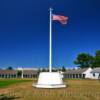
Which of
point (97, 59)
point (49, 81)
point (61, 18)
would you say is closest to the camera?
point (49, 81)

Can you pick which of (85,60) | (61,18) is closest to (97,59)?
(85,60)

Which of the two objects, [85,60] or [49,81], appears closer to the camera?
[49,81]

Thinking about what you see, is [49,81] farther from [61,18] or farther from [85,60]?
[85,60]

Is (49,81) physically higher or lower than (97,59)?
lower

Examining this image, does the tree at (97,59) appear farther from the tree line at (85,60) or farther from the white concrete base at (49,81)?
the white concrete base at (49,81)

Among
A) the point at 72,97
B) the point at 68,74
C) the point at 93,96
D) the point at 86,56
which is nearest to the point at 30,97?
the point at 72,97

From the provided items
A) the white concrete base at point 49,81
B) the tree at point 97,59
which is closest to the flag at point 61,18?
the white concrete base at point 49,81

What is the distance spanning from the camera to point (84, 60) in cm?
13250

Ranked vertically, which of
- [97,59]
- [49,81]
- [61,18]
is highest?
[97,59]

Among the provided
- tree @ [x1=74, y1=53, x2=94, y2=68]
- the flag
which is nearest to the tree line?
tree @ [x1=74, y1=53, x2=94, y2=68]

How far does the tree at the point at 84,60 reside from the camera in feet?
434

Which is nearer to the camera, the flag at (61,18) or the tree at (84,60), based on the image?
the flag at (61,18)

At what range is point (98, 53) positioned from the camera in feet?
405

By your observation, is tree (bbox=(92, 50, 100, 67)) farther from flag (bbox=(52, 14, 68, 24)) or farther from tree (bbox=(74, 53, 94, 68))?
flag (bbox=(52, 14, 68, 24))
